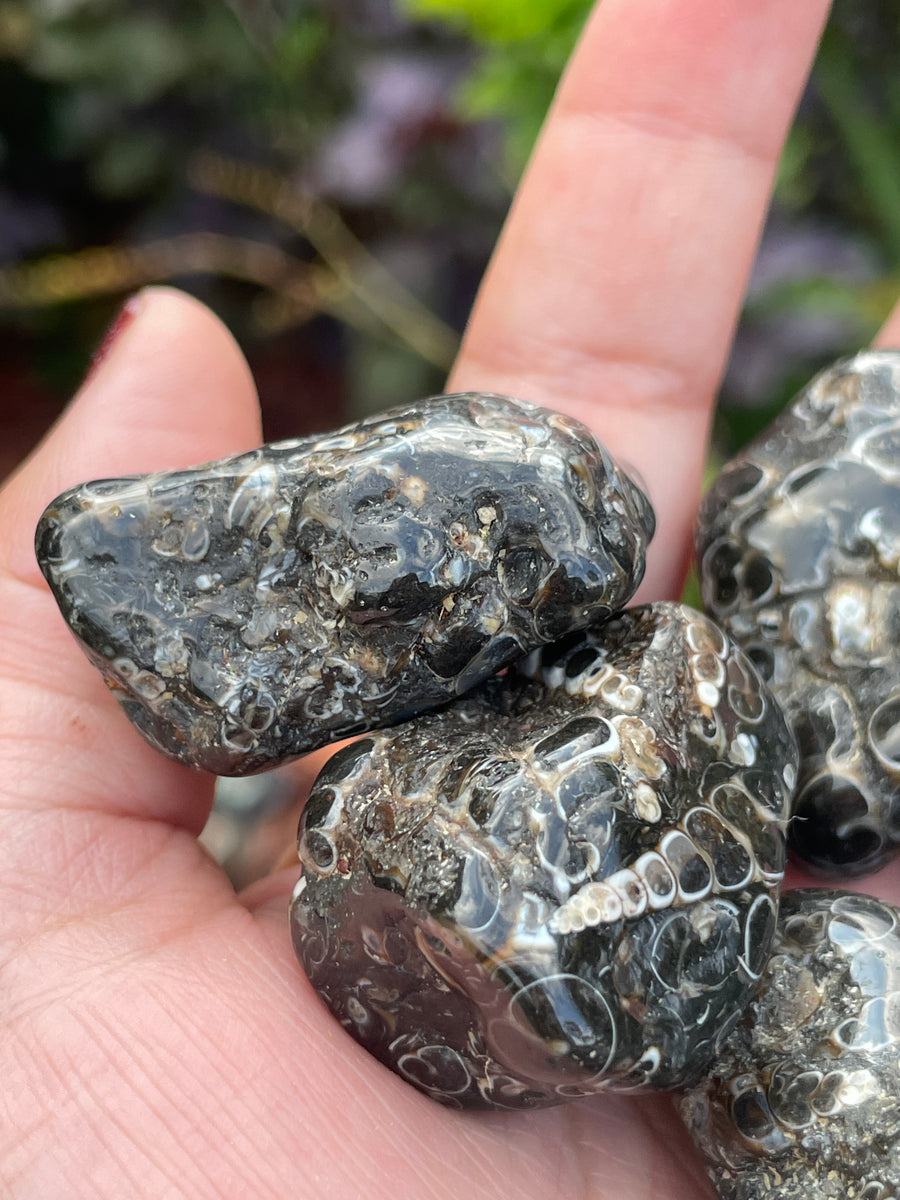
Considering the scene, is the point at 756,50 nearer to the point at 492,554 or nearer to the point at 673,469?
the point at 673,469

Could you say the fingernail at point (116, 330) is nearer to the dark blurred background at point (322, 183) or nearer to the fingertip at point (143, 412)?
the fingertip at point (143, 412)

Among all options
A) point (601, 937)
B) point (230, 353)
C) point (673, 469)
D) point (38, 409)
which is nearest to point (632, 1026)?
point (601, 937)

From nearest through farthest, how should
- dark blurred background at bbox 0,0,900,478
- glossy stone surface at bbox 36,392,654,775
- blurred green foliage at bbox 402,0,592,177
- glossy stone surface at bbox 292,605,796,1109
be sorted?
glossy stone surface at bbox 292,605,796,1109
glossy stone surface at bbox 36,392,654,775
blurred green foliage at bbox 402,0,592,177
dark blurred background at bbox 0,0,900,478

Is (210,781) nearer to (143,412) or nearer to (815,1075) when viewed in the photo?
(143,412)

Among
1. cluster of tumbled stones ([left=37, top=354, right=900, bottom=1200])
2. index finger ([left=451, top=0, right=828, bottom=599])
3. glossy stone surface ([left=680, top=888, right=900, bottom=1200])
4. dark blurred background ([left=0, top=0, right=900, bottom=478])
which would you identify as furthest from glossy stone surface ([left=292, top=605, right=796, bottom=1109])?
dark blurred background ([left=0, top=0, right=900, bottom=478])

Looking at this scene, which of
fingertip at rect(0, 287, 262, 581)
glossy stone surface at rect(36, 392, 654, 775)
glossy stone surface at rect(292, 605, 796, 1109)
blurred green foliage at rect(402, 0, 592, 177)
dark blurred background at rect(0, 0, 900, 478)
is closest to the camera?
glossy stone surface at rect(292, 605, 796, 1109)

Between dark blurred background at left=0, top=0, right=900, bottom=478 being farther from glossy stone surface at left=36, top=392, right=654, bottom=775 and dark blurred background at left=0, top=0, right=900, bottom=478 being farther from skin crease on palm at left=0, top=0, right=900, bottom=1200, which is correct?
glossy stone surface at left=36, top=392, right=654, bottom=775
